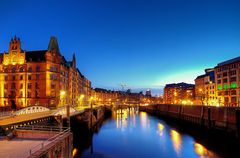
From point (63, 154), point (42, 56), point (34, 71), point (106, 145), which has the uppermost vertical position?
point (42, 56)

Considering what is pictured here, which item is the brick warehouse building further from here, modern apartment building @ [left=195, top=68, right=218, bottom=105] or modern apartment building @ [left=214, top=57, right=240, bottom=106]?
modern apartment building @ [left=195, top=68, right=218, bottom=105]

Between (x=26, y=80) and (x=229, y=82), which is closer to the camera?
(x=26, y=80)

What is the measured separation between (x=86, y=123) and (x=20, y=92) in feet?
118

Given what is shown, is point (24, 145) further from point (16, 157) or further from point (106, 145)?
point (106, 145)

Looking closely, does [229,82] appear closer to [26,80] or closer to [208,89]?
[208,89]

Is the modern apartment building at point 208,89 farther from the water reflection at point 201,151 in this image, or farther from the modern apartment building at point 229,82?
the water reflection at point 201,151

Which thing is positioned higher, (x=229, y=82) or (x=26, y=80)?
(x=26, y=80)

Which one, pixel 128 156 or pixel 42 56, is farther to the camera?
pixel 42 56

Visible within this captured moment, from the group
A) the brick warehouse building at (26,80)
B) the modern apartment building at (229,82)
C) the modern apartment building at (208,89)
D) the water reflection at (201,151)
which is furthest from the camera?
the modern apartment building at (208,89)

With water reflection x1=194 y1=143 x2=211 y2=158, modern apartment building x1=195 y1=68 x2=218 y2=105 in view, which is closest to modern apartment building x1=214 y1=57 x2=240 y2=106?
modern apartment building x1=195 y1=68 x2=218 y2=105

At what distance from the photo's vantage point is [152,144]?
4997cm

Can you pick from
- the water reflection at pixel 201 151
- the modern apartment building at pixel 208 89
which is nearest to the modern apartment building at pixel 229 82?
the modern apartment building at pixel 208 89

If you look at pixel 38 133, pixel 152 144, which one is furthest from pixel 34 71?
pixel 38 133

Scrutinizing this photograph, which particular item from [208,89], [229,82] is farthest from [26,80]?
[208,89]
